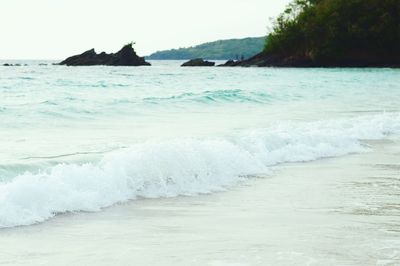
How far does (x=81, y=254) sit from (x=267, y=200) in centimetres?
293

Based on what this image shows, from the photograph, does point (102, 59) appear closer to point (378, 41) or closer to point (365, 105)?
point (378, 41)

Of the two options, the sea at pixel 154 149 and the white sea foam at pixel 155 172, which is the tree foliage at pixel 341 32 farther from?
the white sea foam at pixel 155 172

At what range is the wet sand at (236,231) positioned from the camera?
18.0ft

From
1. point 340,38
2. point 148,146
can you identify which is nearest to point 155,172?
point 148,146

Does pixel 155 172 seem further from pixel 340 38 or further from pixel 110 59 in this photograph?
pixel 110 59

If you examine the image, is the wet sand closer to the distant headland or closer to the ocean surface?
the ocean surface

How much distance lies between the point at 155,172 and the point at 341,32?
3240 inches

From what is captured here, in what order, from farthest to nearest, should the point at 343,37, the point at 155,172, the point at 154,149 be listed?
the point at 343,37
the point at 154,149
the point at 155,172

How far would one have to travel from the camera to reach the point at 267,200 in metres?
8.00

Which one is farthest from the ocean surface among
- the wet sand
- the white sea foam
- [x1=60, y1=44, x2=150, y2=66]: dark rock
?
[x1=60, y1=44, x2=150, y2=66]: dark rock

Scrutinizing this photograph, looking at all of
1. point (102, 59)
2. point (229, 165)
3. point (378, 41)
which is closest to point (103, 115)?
point (229, 165)

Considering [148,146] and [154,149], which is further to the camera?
[148,146]

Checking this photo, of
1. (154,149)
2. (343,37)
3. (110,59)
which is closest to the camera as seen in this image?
(154,149)

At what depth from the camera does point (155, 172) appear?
28.8 ft
